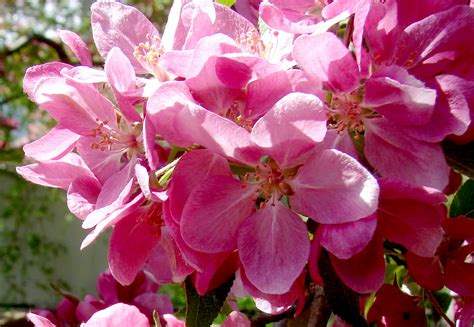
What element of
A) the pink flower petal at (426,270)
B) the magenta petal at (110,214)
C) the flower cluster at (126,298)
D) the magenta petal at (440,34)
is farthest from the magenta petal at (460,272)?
the flower cluster at (126,298)

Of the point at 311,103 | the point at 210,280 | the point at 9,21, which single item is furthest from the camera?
the point at 9,21

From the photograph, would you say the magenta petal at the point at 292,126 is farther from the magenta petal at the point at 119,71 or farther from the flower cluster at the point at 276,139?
the magenta petal at the point at 119,71

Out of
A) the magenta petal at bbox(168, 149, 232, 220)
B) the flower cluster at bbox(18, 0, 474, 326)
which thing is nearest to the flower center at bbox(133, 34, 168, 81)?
the flower cluster at bbox(18, 0, 474, 326)

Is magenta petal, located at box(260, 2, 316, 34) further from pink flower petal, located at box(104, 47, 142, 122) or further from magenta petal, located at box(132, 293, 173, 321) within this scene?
magenta petal, located at box(132, 293, 173, 321)

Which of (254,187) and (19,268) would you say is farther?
(19,268)

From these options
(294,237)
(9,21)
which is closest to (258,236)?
(294,237)

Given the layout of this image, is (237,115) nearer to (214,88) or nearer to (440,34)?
(214,88)

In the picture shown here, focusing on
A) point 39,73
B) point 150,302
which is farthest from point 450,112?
point 150,302

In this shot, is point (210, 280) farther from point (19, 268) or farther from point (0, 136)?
point (19, 268)
